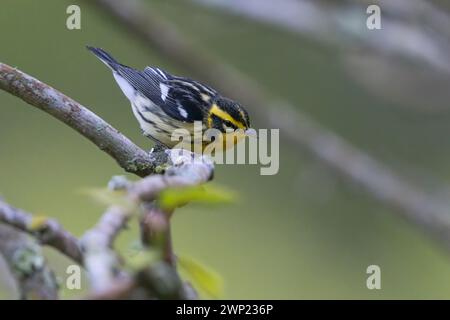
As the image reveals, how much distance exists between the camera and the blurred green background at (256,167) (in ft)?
21.4

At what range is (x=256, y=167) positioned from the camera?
24.2 feet

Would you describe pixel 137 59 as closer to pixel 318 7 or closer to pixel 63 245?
pixel 318 7

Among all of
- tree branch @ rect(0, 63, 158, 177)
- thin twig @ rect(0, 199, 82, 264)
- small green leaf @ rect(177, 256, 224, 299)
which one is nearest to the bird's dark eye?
tree branch @ rect(0, 63, 158, 177)

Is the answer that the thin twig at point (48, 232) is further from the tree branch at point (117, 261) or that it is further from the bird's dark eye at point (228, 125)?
the bird's dark eye at point (228, 125)

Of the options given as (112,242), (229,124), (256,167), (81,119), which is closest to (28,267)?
(112,242)

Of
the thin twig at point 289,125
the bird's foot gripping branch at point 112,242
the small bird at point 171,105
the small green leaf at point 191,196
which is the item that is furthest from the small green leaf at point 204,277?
the thin twig at point 289,125

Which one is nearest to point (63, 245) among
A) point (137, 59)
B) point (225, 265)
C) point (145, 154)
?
point (145, 154)

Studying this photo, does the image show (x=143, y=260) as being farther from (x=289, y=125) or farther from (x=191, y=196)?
(x=289, y=125)

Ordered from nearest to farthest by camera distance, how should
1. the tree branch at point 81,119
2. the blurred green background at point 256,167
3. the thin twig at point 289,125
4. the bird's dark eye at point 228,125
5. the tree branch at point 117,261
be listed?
the tree branch at point 117,261, the tree branch at point 81,119, the bird's dark eye at point 228,125, the thin twig at point 289,125, the blurred green background at point 256,167

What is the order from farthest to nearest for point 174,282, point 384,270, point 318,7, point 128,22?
point 384,270, point 318,7, point 128,22, point 174,282

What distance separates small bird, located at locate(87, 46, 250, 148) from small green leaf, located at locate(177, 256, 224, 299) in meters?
2.04

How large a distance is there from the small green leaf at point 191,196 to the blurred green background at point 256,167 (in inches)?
188

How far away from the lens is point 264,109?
530 cm

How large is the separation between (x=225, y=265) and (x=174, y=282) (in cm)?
576
